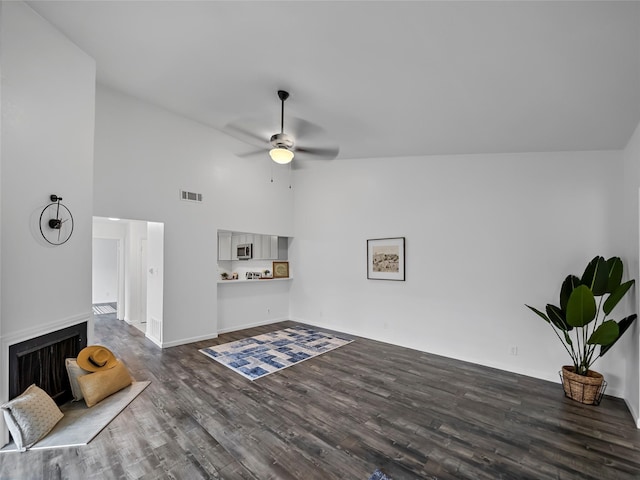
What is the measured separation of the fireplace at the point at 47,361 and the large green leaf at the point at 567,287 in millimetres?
5464

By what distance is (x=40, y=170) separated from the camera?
8.60 feet

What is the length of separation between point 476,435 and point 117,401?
3527 millimetres

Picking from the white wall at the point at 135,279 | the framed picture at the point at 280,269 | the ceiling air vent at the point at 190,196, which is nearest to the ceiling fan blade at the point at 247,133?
the ceiling air vent at the point at 190,196

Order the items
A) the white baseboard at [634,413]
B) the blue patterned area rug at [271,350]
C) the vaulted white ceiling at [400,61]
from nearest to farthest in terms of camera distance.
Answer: the vaulted white ceiling at [400,61] → the white baseboard at [634,413] → the blue patterned area rug at [271,350]

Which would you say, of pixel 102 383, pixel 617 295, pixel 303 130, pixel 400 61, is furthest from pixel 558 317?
pixel 102 383

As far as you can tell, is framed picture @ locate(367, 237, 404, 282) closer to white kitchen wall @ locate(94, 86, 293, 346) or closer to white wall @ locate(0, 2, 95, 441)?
white kitchen wall @ locate(94, 86, 293, 346)

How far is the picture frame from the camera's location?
21.9 ft

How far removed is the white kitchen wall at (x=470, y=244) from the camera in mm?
3594

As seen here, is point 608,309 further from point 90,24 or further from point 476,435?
point 90,24

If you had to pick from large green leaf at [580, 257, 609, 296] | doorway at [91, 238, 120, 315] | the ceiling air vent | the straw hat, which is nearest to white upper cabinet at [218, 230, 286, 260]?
the ceiling air vent

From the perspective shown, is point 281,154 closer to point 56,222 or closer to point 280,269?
point 56,222

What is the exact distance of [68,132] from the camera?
115 inches

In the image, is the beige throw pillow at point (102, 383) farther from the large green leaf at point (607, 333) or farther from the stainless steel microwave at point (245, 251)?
the large green leaf at point (607, 333)

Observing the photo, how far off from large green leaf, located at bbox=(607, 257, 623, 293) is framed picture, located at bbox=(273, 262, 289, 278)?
5488mm
